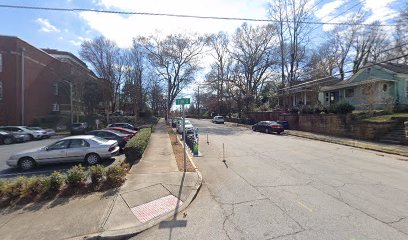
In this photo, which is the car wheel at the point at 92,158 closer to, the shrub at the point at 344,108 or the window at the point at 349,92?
the shrub at the point at 344,108

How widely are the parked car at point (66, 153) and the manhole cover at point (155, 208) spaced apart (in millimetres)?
6534

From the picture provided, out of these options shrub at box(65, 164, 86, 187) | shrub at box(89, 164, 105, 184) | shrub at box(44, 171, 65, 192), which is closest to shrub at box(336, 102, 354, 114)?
shrub at box(89, 164, 105, 184)

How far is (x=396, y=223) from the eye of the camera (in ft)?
17.3

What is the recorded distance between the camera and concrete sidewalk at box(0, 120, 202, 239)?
208 inches

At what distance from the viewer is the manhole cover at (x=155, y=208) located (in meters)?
5.97

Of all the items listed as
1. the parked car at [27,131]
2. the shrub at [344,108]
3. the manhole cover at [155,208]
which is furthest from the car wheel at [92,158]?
the shrub at [344,108]

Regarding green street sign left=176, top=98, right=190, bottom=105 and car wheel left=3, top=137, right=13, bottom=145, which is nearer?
green street sign left=176, top=98, right=190, bottom=105

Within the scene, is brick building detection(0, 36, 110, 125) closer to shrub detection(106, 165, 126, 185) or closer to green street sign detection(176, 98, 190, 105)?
green street sign detection(176, 98, 190, 105)

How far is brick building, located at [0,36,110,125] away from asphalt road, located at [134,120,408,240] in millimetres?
33604

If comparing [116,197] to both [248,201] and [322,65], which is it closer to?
[248,201]

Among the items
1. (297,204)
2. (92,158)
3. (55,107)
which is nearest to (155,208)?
(297,204)

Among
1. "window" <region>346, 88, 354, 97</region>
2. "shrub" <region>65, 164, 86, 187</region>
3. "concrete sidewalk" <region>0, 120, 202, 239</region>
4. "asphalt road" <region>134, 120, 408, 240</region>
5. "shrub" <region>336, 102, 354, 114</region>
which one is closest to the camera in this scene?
"asphalt road" <region>134, 120, 408, 240</region>

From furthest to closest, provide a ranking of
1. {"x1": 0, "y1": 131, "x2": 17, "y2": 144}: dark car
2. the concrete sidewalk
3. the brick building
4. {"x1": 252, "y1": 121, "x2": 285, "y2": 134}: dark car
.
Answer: the brick building → {"x1": 252, "y1": 121, "x2": 285, "y2": 134}: dark car → {"x1": 0, "y1": 131, "x2": 17, "y2": 144}: dark car → the concrete sidewalk

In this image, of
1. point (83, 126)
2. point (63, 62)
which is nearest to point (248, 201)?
point (83, 126)
